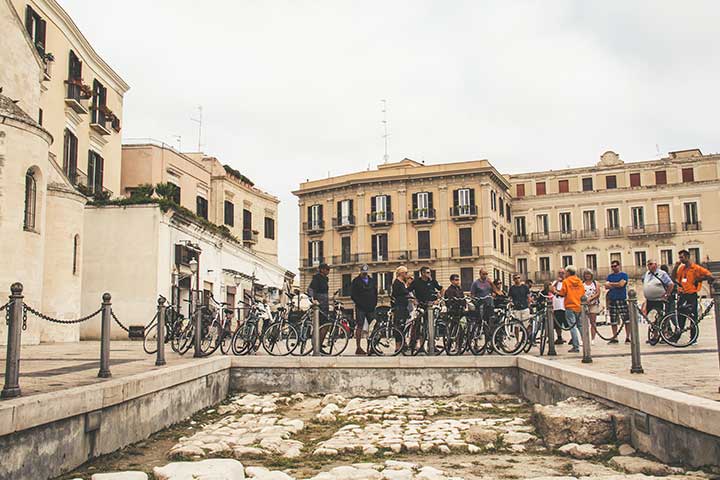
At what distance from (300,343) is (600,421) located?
766 cm

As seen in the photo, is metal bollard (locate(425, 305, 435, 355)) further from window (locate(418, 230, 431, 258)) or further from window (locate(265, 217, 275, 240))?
window (locate(418, 230, 431, 258))

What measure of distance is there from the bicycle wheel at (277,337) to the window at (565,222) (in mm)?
51904

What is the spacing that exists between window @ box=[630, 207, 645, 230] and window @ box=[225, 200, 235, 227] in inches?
1456

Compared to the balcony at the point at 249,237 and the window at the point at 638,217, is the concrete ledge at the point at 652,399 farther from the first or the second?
the window at the point at 638,217

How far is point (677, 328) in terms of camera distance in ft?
41.1

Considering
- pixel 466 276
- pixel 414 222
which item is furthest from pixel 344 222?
pixel 466 276

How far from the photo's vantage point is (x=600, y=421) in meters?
6.57

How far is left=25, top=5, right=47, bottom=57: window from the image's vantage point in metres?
21.8

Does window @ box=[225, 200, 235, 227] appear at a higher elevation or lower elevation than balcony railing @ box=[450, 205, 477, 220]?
lower

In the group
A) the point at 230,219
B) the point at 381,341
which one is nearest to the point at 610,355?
the point at 381,341

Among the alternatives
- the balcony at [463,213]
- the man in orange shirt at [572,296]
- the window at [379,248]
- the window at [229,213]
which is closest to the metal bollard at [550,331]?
the man in orange shirt at [572,296]

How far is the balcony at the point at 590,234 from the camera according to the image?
60625mm

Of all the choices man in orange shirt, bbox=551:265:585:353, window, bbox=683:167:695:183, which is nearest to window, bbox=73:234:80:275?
man in orange shirt, bbox=551:265:585:353

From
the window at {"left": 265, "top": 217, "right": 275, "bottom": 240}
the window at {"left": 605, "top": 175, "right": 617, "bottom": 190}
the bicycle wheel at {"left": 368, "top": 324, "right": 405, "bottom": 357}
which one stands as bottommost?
the bicycle wheel at {"left": 368, "top": 324, "right": 405, "bottom": 357}
